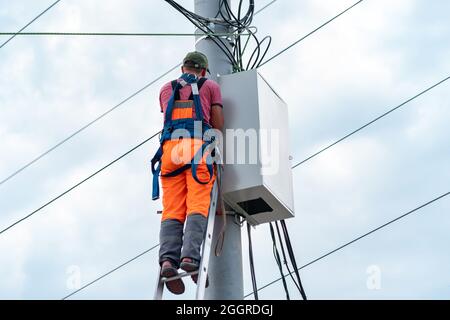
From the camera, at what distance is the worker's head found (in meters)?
6.29

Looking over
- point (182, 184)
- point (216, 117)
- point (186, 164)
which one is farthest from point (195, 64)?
point (182, 184)

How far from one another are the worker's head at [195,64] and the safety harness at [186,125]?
0.16 ft

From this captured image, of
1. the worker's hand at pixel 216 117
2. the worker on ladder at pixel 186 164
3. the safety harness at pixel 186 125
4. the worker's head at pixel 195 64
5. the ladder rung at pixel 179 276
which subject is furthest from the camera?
the worker's head at pixel 195 64

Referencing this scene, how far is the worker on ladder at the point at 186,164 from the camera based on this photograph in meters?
5.75

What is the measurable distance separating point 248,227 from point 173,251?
2.77ft

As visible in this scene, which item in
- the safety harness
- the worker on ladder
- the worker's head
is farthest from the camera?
the worker's head

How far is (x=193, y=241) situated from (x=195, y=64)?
1.17 meters

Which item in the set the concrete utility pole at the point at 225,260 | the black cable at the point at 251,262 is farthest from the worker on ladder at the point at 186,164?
the black cable at the point at 251,262

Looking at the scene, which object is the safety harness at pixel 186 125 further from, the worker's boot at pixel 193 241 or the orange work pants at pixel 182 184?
the worker's boot at pixel 193 241

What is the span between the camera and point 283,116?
262 inches

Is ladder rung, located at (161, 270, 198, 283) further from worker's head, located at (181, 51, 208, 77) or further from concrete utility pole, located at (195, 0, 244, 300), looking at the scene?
worker's head, located at (181, 51, 208, 77)

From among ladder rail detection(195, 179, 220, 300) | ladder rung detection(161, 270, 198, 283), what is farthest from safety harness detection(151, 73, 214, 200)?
ladder rung detection(161, 270, 198, 283)

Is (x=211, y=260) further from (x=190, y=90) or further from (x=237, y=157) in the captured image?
(x=190, y=90)

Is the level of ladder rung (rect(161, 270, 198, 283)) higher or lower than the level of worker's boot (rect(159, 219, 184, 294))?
lower
